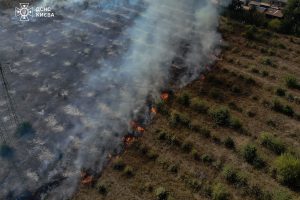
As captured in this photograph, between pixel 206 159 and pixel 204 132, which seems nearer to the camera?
pixel 206 159

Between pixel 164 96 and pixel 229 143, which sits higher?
pixel 164 96

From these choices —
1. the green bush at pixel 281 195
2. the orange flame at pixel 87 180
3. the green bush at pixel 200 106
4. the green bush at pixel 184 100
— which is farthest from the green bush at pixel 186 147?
→ the orange flame at pixel 87 180

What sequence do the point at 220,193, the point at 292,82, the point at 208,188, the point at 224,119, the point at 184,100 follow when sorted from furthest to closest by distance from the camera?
the point at 292,82
the point at 184,100
the point at 224,119
the point at 208,188
the point at 220,193

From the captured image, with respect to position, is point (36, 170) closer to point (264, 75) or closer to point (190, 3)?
point (264, 75)

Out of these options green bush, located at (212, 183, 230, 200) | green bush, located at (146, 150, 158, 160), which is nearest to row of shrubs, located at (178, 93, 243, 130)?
green bush, located at (146, 150, 158, 160)

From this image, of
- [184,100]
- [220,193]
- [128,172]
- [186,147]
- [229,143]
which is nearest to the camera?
[220,193]

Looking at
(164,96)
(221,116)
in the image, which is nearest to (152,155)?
(221,116)

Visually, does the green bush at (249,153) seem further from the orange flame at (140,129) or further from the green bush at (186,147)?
the orange flame at (140,129)

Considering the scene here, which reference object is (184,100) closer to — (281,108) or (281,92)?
(281,108)
